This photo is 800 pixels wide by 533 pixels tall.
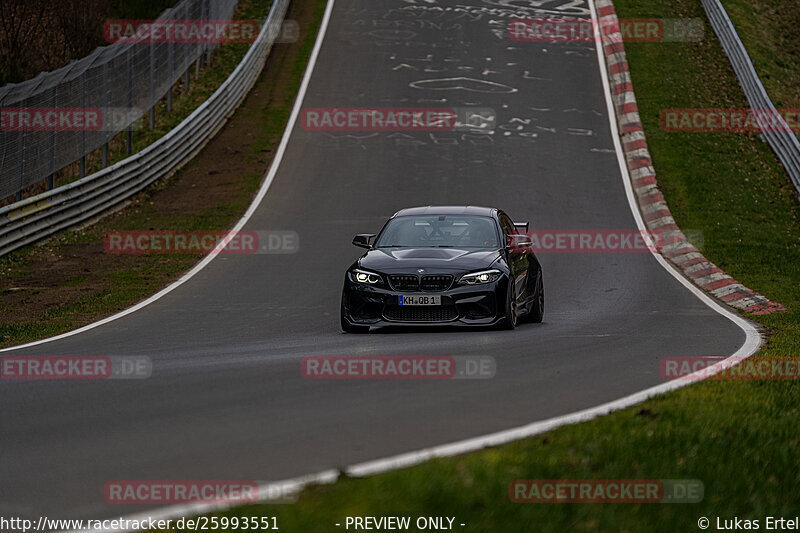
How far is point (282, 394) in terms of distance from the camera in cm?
866

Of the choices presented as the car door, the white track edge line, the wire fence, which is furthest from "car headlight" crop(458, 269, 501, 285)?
A: the wire fence

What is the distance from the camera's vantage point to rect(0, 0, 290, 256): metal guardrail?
21016mm

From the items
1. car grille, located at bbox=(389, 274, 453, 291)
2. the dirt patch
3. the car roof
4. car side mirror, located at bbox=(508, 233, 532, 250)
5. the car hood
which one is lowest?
the dirt patch

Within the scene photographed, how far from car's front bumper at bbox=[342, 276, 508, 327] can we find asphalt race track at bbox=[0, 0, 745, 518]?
0.23 m

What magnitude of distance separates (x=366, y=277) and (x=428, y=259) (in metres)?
0.78

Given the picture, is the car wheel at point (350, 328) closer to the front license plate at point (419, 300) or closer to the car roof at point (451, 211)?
the front license plate at point (419, 300)

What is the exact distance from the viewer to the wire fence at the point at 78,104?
68.8 ft

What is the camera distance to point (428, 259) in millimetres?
13344

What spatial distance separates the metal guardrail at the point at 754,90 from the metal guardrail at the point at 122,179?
15.2 metres

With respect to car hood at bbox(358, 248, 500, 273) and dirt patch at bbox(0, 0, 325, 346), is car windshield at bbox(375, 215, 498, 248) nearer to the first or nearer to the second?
car hood at bbox(358, 248, 500, 273)

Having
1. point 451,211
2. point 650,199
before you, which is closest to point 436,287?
point 451,211

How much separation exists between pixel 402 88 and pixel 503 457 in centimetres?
2959

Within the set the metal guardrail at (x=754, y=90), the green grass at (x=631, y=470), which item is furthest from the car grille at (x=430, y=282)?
the metal guardrail at (x=754, y=90)

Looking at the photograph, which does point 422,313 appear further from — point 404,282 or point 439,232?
point 439,232
